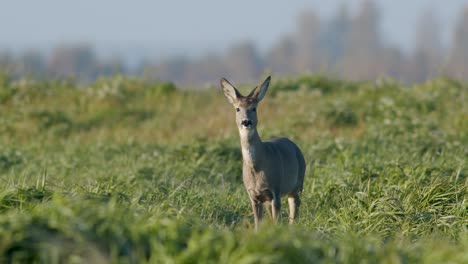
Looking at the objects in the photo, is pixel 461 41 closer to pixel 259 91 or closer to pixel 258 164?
pixel 259 91

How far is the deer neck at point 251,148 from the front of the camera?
7.23m

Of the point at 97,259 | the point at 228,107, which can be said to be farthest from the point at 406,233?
the point at 228,107

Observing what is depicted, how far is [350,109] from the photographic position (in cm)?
1448

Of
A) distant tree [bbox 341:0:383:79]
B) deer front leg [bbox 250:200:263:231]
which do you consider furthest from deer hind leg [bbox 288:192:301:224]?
distant tree [bbox 341:0:383:79]

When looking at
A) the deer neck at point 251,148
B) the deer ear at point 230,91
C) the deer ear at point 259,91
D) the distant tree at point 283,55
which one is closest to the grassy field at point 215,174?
the deer neck at point 251,148

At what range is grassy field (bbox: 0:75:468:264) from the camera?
4805 millimetres

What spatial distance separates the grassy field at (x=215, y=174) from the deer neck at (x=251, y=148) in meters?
0.62

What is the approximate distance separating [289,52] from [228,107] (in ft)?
356

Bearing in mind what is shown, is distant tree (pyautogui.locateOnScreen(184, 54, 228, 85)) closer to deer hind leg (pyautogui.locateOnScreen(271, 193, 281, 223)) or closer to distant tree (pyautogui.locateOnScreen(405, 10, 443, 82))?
distant tree (pyautogui.locateOnScreen(405, 10, 443, 82))

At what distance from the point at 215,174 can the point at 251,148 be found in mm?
2892

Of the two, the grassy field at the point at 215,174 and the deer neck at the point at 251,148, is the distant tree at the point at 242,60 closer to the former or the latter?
the grassy field at the point at 215,174

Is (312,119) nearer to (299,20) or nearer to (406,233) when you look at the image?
(406,233)

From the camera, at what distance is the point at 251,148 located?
7254 mm

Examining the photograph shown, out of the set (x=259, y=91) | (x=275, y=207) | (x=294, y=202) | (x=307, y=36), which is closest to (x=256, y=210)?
(x=275, y=207)
